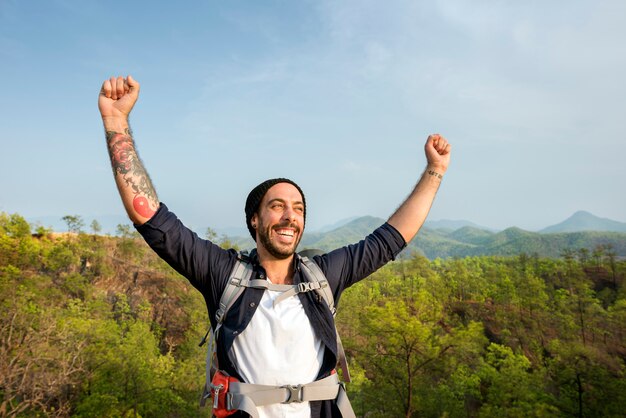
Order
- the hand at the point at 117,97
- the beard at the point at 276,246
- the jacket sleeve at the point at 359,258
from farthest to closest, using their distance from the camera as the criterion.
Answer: the jacket sleeve at the point at 359,258 < the beard at the point at 276,246 < the hand at the point at 117,97

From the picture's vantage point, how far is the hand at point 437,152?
2660 millimetres

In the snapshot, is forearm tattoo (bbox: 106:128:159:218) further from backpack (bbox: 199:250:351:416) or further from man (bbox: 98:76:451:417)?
backpack (bbox: 199:250:351:416)

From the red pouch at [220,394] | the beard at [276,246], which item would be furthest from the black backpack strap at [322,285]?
the red pouch at [220,394]

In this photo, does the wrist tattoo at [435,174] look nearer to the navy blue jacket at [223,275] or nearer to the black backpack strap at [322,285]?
the navy blue jacket at [223,275]

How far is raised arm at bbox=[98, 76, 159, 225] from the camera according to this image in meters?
1.92

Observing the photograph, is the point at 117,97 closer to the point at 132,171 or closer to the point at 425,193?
the point at 132,171

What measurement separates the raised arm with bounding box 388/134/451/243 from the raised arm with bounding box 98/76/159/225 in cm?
145

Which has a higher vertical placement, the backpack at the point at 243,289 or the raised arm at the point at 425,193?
the raised arm at the point at 425,193

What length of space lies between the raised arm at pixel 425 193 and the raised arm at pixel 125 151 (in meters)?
1.45

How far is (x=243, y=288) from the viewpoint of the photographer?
204 cm

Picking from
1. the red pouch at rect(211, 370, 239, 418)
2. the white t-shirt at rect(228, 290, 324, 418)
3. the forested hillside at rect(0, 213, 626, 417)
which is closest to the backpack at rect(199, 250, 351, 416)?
the red pouch at rect(211, 370, 239, 418)

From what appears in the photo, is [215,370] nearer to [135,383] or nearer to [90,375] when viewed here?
[90,375]

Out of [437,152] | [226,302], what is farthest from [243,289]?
[437,152]

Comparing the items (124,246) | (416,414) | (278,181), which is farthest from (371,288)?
(278,181)
